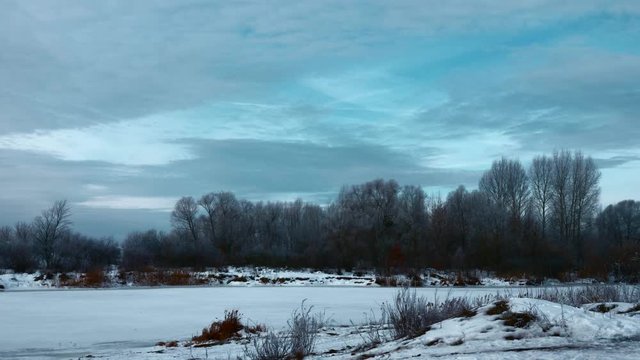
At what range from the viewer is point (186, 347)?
42.7 ft

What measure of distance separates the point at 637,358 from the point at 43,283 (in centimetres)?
3928

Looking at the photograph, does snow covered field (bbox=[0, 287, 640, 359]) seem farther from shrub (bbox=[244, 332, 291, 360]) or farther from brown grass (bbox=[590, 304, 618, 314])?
brown grass (bbox=[590, 304, 618, 314])

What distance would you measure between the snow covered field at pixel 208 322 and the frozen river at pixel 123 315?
3 centimetres

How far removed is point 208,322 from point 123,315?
375cm

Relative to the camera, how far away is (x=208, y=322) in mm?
19016

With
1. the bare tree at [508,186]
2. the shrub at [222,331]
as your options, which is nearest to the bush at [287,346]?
the shrub at [222,331]

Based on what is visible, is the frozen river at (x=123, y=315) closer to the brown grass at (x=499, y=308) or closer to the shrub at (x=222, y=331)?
the shrub at (x=222, y=331)

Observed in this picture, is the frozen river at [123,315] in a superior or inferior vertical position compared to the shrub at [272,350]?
inferior

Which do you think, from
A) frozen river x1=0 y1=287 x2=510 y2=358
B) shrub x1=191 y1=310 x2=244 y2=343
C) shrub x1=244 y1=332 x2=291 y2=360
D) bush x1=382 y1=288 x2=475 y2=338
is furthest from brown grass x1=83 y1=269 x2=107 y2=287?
shrub x1=244 y1=332 x2=291 y2=360

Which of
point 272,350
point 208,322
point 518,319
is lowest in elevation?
point 208,322

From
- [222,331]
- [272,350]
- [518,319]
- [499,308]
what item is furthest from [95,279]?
[518,319]

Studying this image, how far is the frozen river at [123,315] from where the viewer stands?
1495cm

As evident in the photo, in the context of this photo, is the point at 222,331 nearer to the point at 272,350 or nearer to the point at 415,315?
the point at 415,315

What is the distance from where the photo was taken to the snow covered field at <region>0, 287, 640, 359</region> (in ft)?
23.6
